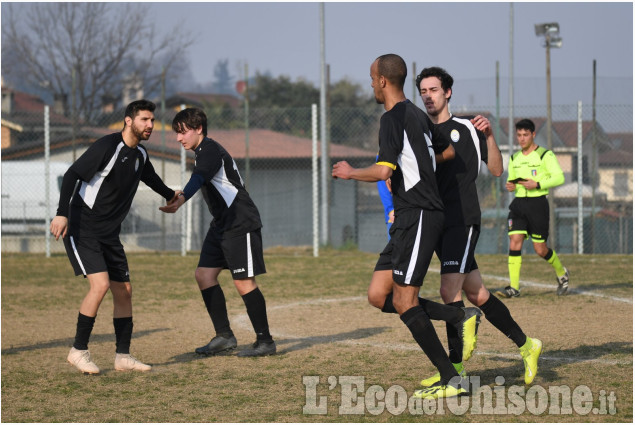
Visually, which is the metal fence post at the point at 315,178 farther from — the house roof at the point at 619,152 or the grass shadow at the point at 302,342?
the grass shadow at the point at 302,342

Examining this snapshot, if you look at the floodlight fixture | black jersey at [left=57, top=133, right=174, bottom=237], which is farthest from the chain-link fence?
black jersey at [left=57, top=133, right=174, bottom=237]

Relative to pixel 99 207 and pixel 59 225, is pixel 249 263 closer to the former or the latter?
pixel 99 207

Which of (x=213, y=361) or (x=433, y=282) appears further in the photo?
(x=433, y=282)

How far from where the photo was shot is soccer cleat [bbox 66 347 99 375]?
6.91 metres

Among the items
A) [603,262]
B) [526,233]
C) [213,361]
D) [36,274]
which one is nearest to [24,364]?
[213,361]

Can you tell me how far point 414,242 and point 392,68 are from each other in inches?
43.1

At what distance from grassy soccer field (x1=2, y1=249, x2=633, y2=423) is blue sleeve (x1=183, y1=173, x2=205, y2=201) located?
1.39 meters

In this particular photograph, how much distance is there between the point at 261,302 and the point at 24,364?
204cm

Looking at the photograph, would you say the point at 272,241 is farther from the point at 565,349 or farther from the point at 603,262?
the point at 565,349

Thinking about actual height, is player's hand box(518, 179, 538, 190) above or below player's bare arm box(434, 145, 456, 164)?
below

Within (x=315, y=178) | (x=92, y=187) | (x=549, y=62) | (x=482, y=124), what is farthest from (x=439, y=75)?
(x=549, y=62)

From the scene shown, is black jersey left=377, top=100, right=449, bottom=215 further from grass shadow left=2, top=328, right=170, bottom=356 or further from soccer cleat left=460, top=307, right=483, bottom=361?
grass shadow left=2, top=328, right=170, bottom=356

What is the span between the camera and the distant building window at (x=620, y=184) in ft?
61.7

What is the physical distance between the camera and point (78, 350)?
698 cm
